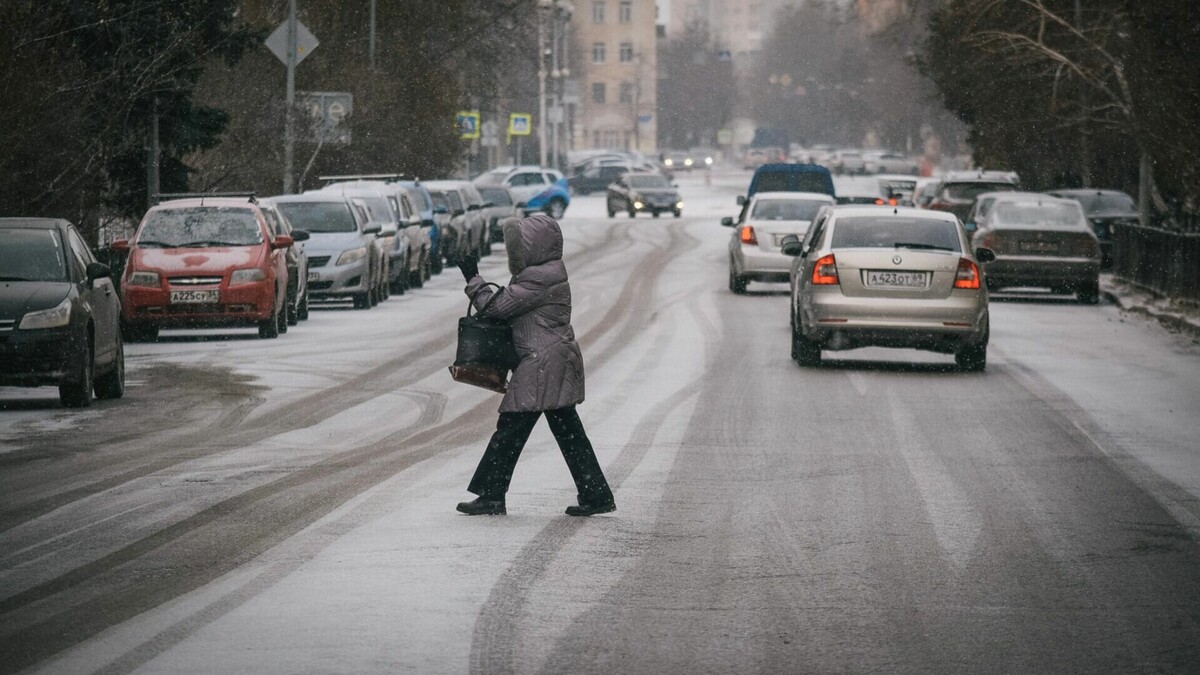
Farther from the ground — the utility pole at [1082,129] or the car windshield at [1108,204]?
the utility pole at [1082,129]

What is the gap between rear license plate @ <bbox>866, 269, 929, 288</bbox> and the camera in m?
20.3

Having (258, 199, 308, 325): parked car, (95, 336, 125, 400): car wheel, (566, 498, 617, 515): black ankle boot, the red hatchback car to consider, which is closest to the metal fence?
(258, 199, 308, 325): parked car

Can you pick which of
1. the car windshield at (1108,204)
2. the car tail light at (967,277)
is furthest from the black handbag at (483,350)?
the car windshield at (1108,204)

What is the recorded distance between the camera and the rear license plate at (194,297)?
24000 mm

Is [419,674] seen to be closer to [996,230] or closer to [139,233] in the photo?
[139,233]

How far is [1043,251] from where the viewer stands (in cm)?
3177

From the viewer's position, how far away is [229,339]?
24.8 m

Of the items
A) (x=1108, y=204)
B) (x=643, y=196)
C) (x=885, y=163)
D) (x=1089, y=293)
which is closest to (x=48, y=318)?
(x=1089, y=293)

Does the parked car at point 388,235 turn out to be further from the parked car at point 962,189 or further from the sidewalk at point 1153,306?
the parked car at point 962,189

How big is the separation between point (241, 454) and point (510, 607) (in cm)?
566

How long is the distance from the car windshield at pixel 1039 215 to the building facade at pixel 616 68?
14437 centimetres

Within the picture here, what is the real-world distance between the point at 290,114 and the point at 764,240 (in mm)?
10664

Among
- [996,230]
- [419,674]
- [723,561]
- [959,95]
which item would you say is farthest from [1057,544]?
[959,95]

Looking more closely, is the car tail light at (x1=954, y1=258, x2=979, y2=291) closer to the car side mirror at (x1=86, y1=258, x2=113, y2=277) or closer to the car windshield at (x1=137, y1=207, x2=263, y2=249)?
the car side mirror at (x1=86, y1=258, x2=113, y2=277)
